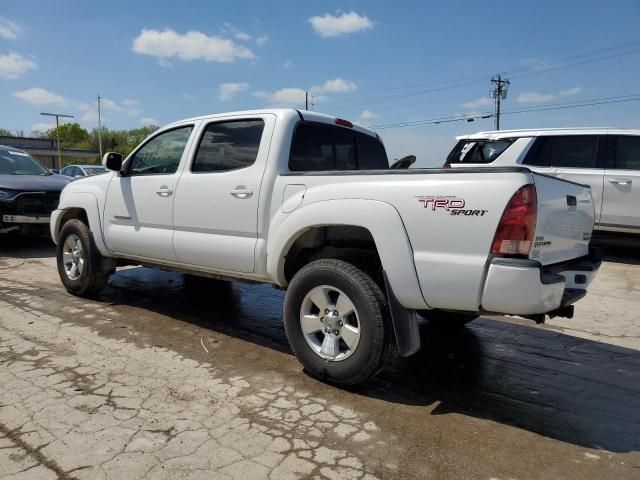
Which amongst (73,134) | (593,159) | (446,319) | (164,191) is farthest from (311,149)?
(73,134)

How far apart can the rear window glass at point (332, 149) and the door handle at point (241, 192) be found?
0.38m

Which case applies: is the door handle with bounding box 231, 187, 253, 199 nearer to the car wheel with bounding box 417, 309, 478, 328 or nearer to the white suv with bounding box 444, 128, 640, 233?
the car wheel with bounding box 417, 309, 478, 328

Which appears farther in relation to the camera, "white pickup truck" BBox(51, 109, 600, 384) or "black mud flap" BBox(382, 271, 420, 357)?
"black mud flap" BBox(382, 271, 420, 357)

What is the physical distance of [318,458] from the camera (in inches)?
102

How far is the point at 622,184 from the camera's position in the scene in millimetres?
8062

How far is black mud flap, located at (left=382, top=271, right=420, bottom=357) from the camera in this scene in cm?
312

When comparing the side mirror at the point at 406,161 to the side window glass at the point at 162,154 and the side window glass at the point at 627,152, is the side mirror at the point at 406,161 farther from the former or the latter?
the side window glass at the point at 627,152

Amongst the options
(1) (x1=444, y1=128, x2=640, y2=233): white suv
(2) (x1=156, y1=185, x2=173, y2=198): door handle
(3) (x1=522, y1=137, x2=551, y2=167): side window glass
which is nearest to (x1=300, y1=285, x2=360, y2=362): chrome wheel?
(2) (x1=156, y1=185, x2=173, y2=198): door handle

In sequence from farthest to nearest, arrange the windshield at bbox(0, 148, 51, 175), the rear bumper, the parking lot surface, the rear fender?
1. the windshield at bbox(0, 148, 51, 175)
2. the rear fender
3. the rear bumper
4. the parking lot surface

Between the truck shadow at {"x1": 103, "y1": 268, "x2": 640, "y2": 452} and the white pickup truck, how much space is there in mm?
439

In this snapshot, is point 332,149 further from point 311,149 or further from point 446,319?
point 446,319

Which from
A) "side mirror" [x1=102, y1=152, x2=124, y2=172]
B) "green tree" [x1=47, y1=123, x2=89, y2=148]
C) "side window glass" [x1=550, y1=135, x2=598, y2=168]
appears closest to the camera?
"side mirror" [x1=102, y1=152, x2=124, y2=172]

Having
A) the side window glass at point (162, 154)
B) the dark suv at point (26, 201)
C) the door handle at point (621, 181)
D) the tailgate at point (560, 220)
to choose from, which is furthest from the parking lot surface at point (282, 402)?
the door handle at point (621, 181)

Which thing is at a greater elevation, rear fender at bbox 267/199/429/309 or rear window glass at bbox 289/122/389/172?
rear window glass at bbox 289/122/389/172
